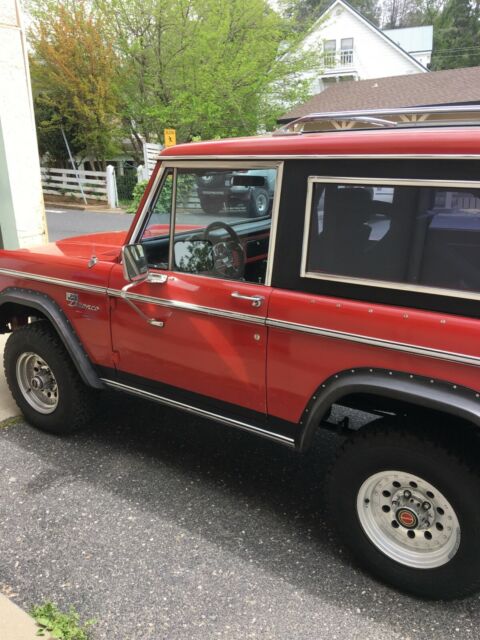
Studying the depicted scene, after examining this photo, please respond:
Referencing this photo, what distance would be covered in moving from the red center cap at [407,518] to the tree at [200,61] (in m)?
18.8

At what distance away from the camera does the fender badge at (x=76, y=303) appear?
3146 millimetres

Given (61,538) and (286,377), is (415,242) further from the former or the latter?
(61,538)

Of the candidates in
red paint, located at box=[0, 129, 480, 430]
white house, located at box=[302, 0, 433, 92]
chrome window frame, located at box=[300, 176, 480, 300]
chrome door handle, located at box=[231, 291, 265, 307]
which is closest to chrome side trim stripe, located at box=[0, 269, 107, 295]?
red paint, located at box=[0, 129, 480, 430]

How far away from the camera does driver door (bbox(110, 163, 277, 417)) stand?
2557 mm

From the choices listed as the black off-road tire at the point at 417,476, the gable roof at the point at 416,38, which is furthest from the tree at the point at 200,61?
the gable roof at the point at 416,38

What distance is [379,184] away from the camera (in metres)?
2.11

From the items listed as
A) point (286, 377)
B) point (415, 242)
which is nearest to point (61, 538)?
point (286, 377)

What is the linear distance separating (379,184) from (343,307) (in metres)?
0.52

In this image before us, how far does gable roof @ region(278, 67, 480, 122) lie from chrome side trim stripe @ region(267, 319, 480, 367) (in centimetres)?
1476

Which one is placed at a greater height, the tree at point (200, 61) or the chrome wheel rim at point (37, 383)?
the tree at point (200, 61)

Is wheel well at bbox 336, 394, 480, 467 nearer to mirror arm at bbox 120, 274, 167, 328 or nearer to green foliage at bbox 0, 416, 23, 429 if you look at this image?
mirror arm at bbox 120, 274, 167, 328

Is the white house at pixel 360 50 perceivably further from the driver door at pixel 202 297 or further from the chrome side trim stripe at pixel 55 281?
the driver door at pixel 202 297

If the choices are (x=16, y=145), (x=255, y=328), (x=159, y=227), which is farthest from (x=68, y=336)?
(x=16, y=145)

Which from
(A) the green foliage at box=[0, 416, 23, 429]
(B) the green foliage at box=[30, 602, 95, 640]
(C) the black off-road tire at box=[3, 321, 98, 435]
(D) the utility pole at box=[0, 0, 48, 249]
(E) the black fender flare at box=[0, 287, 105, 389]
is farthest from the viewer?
(D) the utility pole at box=[0, 0, 48, 249]
